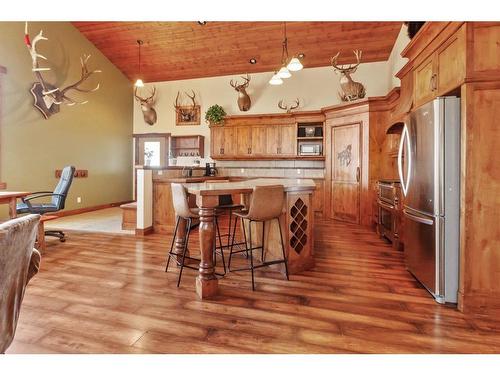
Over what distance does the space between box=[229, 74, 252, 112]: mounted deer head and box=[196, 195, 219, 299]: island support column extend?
519 centimetres

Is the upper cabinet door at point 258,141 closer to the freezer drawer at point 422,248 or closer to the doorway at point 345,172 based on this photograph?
the doorway at point 345,172

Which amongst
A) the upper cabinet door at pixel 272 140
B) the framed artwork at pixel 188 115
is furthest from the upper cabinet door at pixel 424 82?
the framed artwork at pixel 188 115

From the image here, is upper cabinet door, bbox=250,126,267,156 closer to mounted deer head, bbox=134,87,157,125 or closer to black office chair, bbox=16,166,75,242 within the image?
mounted deer head, bbox=134,87,157,125

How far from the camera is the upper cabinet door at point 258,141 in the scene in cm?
675

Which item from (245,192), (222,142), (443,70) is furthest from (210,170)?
(443,70)

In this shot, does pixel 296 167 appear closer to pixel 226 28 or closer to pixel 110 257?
pixel 226 28

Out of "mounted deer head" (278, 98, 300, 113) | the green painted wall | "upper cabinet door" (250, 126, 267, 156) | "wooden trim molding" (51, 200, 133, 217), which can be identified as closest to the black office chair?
the green painted wall

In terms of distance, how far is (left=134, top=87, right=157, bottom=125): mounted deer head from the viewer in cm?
785

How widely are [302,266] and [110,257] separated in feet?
7.10

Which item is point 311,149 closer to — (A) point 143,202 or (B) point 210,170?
(B) point 210,170

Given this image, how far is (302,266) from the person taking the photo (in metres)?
2.91

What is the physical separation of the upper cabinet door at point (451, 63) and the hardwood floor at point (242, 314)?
5.49 ft

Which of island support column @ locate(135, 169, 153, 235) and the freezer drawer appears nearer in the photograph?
the freezer drawer
